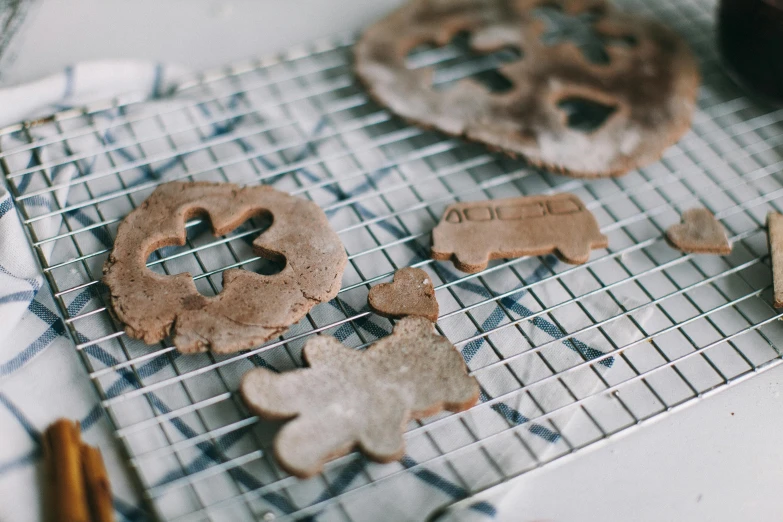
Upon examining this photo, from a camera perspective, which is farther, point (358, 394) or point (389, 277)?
point (389, 277)

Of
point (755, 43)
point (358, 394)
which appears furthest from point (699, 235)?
point (358, 394)

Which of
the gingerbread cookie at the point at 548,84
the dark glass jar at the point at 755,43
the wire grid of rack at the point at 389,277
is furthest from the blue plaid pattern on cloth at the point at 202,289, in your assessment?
the dark glass jar at the point at 755,43

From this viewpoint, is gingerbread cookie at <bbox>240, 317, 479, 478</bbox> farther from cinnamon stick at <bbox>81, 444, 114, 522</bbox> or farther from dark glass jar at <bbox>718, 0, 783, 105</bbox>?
dark glass jar at <bbox>718, 0, 783, 105</bbox>

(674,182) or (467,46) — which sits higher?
(467,46)

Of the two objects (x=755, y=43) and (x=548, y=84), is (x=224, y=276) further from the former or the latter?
(x=755, y=43)

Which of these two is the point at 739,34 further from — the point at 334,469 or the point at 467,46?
the point at 334,469

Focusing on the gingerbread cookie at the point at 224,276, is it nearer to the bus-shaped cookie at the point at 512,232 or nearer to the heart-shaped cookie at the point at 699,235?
the bus-shaped cookie at the point at 512,232

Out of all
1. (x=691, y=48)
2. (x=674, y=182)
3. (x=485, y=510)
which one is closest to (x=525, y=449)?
(x=485, y=510)
